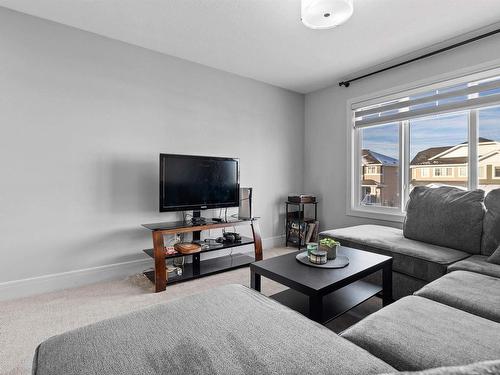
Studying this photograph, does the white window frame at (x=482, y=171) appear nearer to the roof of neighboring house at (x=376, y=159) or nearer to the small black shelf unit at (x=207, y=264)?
the roof of neighboring house at (x=376, y=159)

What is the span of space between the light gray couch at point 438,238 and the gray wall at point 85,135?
2.15 metres

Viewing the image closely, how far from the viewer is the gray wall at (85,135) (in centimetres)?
230

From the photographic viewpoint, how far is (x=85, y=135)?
2594mm

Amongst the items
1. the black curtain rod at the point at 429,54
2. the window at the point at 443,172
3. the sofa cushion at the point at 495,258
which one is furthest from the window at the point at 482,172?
the black curtain rod at the point at 429,54

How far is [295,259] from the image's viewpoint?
199 centimetres

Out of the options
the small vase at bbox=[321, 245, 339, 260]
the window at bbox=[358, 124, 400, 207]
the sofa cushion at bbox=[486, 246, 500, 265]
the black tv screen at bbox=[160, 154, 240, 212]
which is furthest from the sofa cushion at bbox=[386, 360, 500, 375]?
the window at bbox=[358, 124, 400, 207]

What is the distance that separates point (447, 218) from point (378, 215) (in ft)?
3.58

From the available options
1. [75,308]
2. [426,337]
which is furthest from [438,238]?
[75,308]

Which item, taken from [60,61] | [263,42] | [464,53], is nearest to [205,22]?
[263,42]

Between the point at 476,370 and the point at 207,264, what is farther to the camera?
the point at 207,264

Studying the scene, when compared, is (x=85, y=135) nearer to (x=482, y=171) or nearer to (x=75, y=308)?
(x=75, y=308)

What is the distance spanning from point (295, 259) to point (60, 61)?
8.97 feet

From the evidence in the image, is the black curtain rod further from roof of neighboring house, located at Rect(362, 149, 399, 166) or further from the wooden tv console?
the wooden tv console

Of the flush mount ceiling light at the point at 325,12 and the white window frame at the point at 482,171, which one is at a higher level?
the flush mount ceiling light at the point at 325,12
